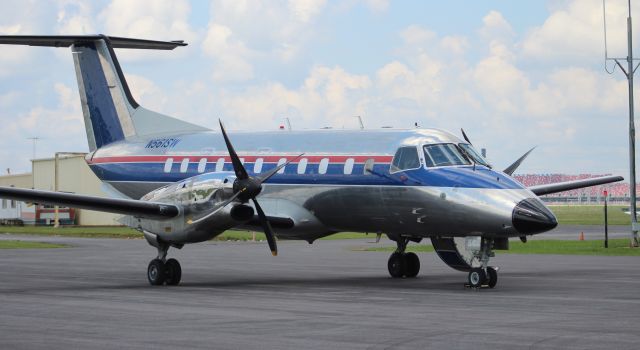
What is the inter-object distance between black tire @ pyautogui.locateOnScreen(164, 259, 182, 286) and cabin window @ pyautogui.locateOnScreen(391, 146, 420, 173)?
5113mm

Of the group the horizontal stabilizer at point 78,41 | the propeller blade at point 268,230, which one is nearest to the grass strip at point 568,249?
the horizontal stabilizer at point 78,41

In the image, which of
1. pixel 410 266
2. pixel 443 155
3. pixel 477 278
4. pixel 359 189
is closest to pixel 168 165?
pixel 359 189

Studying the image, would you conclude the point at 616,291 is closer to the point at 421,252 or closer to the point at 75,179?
the point at 421,252

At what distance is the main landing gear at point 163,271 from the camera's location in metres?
22.0

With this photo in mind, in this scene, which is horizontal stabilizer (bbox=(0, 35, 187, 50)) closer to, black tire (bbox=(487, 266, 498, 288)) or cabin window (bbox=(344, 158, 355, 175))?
cabin window (bbox=(344, 158, 355, 175))

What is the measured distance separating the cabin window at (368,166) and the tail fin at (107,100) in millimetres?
6328

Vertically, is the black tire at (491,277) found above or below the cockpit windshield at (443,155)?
below

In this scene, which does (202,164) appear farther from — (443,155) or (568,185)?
(568,185)

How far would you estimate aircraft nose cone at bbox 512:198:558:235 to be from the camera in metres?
19.2

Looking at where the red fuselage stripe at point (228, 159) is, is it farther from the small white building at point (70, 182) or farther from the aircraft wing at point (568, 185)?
the small white building at point (70, 182)

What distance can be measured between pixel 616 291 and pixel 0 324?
11.6 m

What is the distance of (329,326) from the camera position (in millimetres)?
13758

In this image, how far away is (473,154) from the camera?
21.4m

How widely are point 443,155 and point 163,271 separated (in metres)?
6.48
